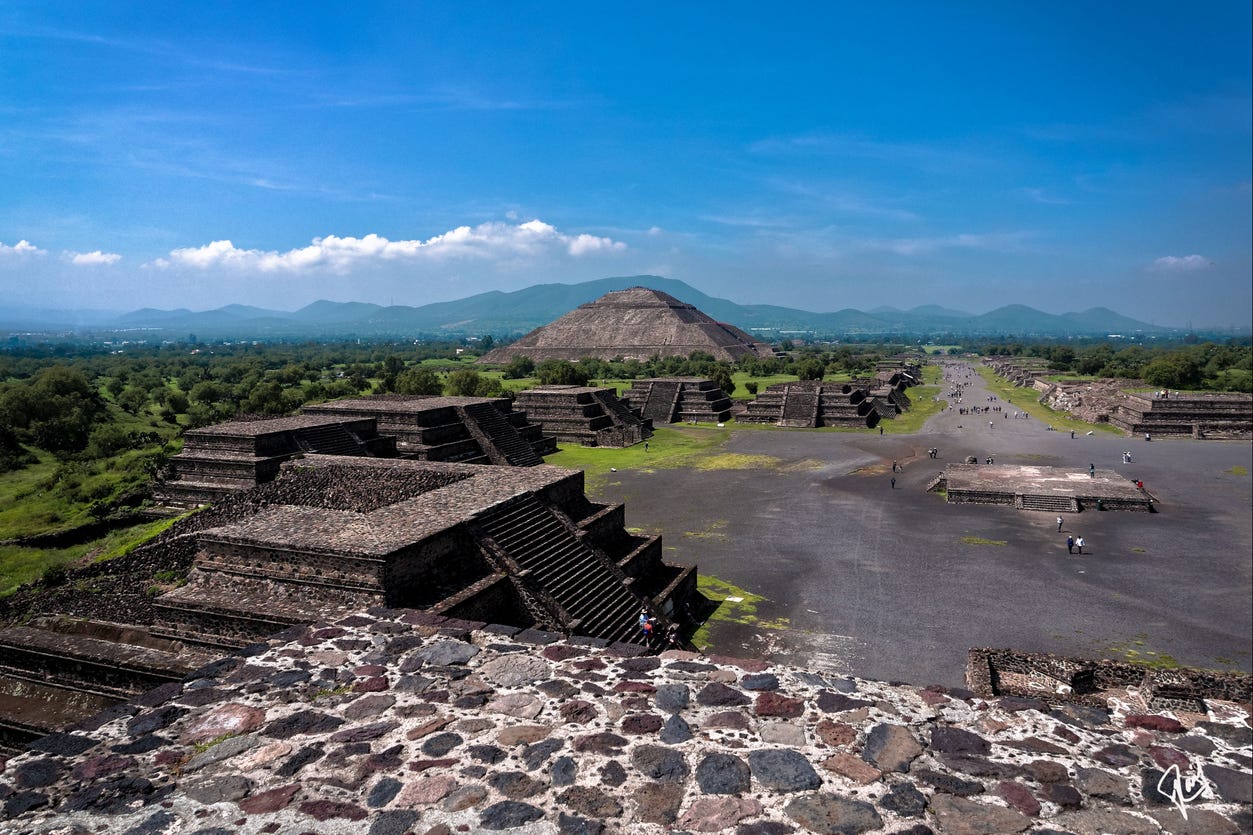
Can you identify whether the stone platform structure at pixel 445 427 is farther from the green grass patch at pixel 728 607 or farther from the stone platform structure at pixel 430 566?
the green grass patch at pixel 728 607

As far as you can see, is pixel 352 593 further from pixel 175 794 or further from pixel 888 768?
pixel 888 768

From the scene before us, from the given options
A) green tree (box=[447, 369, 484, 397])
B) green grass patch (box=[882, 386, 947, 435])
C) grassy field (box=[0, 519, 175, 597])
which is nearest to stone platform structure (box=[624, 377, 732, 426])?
green tree (box=[447, 369, 484, 397])

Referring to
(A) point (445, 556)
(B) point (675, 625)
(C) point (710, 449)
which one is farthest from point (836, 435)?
(A) point (445, 556)

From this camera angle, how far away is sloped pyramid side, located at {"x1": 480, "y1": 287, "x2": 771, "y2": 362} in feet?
371

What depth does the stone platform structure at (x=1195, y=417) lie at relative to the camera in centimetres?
4125

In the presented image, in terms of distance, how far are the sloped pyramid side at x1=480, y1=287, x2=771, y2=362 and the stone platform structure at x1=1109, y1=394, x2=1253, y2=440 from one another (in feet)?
221

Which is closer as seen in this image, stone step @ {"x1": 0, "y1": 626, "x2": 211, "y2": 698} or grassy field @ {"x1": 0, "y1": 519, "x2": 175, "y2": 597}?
stone step @ {"x1": 0, "y1": 626, "x2": 211, "y2": 698}

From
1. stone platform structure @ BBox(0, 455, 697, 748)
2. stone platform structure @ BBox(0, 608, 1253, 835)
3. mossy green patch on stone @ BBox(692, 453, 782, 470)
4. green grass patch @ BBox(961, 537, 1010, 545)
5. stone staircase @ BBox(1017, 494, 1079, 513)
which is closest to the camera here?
stone platform structure @ BBox(0, 608, 1253, 835)

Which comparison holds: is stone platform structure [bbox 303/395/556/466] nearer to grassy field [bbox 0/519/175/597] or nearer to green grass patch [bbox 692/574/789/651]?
grassy field [bbox 0/519/175/597]

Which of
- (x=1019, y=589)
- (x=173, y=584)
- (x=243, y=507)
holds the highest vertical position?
(x=243, y=507)

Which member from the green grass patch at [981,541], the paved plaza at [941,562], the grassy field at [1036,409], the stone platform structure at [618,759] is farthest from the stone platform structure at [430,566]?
the grassy field at [1036,409]

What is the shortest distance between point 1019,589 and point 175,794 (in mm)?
17938

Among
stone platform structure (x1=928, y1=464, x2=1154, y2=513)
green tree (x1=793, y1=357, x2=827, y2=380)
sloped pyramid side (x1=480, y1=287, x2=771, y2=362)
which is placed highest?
sloped pyramid side (x1=480, y1=287, x2=771, y2=362)

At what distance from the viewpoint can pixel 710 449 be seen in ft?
128
